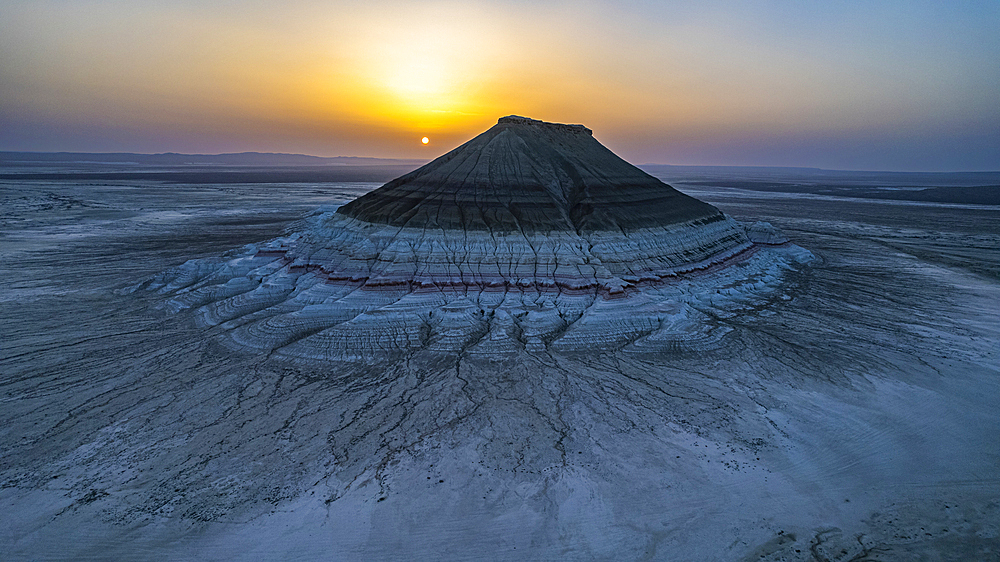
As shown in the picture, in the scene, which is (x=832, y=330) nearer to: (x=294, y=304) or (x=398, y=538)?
(x=398, y=538)

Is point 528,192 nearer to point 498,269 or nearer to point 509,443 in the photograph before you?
point 498,269

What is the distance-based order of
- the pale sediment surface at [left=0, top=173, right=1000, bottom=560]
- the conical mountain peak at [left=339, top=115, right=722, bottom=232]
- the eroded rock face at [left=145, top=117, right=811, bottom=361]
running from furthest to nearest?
the conical mountain peak at [left=339, top=115, right=722, bottom=232]
the eroded rock face at [left=145, top=117, right=811, bottom=361]
the pale sediment surface at [left=0, top=173, right=1000, bottom=560]

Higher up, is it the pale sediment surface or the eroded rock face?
the eroded rock face

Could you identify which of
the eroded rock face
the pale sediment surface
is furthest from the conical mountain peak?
the pale sediment surface

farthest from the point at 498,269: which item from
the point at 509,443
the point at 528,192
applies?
the point at 509,443

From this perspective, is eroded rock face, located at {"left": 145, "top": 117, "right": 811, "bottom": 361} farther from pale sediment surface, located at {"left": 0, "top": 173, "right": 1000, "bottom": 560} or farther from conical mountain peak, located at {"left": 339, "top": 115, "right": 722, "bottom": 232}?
pale sediment surface, located at {"left": 0, "top": 173, "right": 1000, "bottom": 560}

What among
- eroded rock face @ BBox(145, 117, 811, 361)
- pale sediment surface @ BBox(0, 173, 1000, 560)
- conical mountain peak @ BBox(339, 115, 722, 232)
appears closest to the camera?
pale sediment surface @ BBox(0, 173, 1000, 560)
